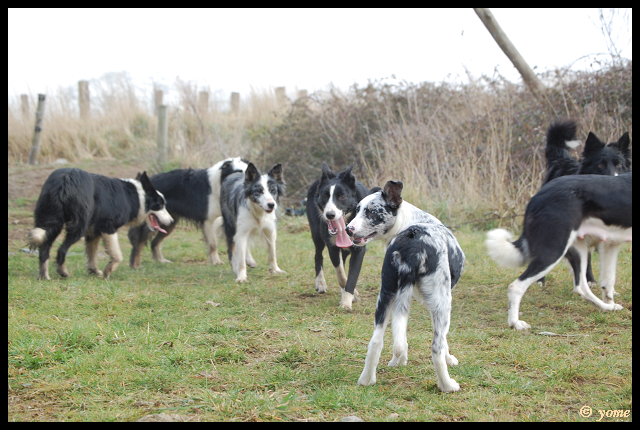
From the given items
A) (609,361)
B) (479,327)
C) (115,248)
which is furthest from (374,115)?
(609,361)

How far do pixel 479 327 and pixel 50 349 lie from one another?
3.41 metres

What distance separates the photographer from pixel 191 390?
124 inches

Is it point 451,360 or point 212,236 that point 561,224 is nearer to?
point 451,360

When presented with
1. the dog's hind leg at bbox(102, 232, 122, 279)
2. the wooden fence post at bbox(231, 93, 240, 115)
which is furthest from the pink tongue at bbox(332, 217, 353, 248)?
the wooden fence post at bbox(231, 93, 240, 115)

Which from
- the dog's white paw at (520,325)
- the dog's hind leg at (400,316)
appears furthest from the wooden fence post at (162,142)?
the dog's hind leg at (400,316)

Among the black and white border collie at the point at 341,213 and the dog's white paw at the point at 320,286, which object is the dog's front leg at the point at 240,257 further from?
the black and white border collie at the point at 341,213

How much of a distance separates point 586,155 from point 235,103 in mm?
14698

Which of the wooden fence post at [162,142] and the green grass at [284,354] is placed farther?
the wooden fence post at [162,142]

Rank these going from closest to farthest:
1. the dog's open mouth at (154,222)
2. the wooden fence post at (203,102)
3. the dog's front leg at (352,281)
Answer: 1. the dog's front leg at (352,281)
2. the dog's open mouth at (154,222)
3. the wooden fence post at (203,102)

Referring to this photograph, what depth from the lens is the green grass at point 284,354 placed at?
2.98 metres

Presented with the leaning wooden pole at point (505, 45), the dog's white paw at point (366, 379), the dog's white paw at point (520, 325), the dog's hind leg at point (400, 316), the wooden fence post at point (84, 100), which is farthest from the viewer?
the wooden fence post at point (84, 100)

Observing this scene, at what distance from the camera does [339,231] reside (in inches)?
205

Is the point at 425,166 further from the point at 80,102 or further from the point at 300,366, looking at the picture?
the point at 80,102

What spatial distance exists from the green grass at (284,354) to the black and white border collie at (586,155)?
1283 millimetres
